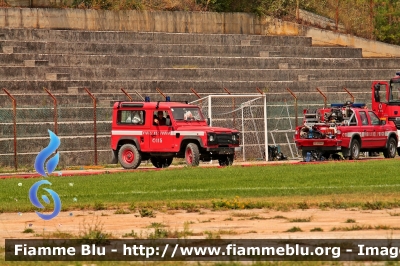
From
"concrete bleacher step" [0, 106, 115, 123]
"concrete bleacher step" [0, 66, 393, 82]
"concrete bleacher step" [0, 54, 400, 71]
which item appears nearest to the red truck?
"concrete bleacher step" [0, 106, 115, 123]

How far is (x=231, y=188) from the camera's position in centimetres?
2608

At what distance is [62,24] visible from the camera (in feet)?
161

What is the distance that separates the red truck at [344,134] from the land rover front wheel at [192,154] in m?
4.96

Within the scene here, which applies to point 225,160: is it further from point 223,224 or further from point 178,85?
point 223,224

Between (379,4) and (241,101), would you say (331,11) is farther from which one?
(241,101)

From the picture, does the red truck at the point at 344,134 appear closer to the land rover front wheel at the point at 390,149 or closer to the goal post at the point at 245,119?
the land rover front wheel at the point at 390,149

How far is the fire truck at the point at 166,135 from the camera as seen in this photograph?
36812 millimetres

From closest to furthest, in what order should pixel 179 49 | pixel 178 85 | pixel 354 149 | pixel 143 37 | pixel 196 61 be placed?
pixel 354 149 → pixel 178 85 → pixel 196 61 → pixel 143 37 → pixel 179 49

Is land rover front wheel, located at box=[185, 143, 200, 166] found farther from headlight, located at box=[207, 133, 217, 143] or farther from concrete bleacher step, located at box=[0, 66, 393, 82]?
concrete bleacher step, located at box=[0, 66, 393, 82]

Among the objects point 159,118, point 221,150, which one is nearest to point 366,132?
point 221,150

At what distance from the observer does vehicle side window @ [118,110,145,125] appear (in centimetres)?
3781

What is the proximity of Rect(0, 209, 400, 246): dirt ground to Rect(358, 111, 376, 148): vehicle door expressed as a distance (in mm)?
20838

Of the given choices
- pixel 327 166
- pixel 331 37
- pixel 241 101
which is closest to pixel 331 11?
pixel 331 37

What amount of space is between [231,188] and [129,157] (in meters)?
12.0
